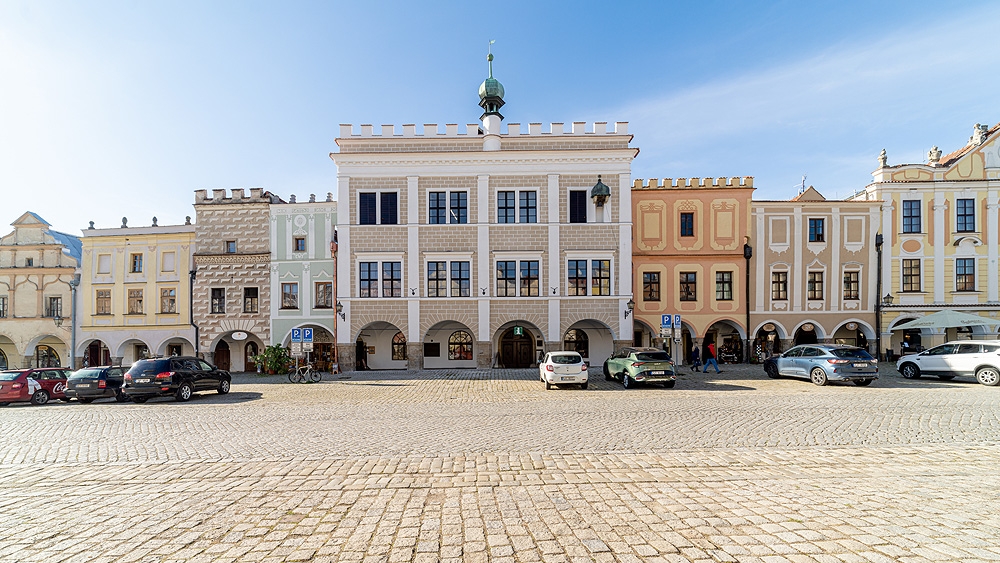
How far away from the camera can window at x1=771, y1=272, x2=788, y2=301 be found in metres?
26.7

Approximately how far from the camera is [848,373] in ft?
56.0

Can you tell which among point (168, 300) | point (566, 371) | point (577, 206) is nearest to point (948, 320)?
point (577, 206)

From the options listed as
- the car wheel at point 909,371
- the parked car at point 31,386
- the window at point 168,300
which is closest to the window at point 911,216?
the car wheel at point 909,371

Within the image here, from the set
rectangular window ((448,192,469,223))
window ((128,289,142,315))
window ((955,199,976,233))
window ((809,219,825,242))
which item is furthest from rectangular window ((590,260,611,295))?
window ((128,289,142,315))

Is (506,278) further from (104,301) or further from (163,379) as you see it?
(104,301)

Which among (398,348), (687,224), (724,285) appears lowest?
(398,348)

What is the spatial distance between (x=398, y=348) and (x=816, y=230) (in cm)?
2501

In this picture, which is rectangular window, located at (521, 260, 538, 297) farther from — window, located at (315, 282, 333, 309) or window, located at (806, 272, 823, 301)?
window, located at (806, 272, 823, 301)

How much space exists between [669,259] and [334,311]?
19.0 m

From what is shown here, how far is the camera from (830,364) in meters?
17.5

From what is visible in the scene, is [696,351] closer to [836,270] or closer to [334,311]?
[836,270]

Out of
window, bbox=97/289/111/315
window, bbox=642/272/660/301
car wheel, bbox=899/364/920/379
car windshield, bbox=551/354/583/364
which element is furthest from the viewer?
window, bbox=97/289/111/315

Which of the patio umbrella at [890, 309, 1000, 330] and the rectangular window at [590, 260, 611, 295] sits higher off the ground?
the rectangular window at [590, 260, 611, 295]

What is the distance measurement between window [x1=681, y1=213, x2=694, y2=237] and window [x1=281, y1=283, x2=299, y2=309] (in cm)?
2211
